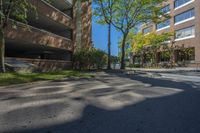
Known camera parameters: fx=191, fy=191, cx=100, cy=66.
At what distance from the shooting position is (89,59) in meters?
22.2

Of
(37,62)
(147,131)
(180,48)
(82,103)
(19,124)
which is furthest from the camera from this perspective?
(180,48)

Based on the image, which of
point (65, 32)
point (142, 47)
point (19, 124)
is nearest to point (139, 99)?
point (19, 124)

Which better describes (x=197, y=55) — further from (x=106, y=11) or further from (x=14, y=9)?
(x=14, y=9)

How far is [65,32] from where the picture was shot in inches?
990

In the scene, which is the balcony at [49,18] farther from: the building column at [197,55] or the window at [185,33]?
the window at [185,33]

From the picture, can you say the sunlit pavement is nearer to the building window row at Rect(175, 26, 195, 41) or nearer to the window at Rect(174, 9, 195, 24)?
the building window row at Rect(175, 26, 195, 41)

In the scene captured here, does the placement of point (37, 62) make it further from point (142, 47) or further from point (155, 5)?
point (142, 47)

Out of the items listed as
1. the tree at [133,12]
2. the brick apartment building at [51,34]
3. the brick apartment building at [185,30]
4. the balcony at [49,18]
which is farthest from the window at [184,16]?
the balcony at [49,18]

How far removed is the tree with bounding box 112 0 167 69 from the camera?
79.7ft

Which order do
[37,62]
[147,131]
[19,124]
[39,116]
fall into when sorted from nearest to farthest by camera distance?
1. [147,131]
2. [19,124]
3. [39,116]
4. [37,62]

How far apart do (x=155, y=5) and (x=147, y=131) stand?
948 inches

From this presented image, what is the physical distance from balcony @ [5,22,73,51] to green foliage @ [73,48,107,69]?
6.46 feet

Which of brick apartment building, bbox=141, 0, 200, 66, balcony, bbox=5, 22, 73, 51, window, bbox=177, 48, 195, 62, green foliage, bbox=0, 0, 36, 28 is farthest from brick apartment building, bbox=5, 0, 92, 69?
window, bbox=177, 48, 195, 62

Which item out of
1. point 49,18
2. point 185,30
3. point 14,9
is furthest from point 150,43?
point 14,9
